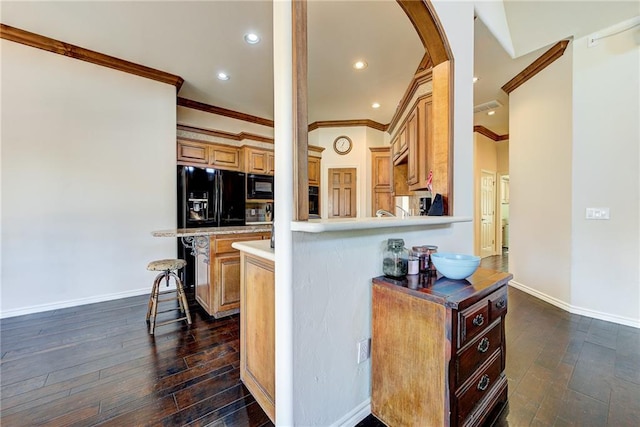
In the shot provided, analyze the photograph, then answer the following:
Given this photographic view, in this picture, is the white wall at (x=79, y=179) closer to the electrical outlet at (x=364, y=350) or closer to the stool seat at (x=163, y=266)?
the stool seat at (x=163, y=266)

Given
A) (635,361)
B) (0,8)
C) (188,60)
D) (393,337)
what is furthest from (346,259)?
(0,8)

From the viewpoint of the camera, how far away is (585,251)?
2.79 m

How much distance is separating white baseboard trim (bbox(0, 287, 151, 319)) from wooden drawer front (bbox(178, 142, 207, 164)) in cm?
200

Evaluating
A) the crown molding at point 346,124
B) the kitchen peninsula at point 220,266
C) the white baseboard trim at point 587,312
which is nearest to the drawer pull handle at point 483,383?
the kitchen peninsula at point 220,266

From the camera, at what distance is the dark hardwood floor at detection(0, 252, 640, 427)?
141 cm

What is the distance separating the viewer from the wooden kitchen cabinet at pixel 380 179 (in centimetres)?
555

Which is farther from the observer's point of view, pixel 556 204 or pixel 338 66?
pixel 338 66

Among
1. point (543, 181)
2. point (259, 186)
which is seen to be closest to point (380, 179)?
point (259, 186)

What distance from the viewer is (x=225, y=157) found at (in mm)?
4504

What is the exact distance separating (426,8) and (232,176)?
11.4 feet

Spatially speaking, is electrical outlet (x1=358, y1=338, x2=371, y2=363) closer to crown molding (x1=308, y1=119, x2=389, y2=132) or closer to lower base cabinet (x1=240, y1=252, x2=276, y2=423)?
lower base cabinet (x1=240, y1=252, x2=276, y2=423)

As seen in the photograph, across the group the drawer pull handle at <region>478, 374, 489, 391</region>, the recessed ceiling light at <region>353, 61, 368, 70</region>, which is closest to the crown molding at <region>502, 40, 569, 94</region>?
the recessed ceiling light at <region>353, 61, 368, 70</region>

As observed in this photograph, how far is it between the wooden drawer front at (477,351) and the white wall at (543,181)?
7.65 feet

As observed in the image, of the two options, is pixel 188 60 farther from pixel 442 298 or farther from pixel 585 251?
pixel 585 251
